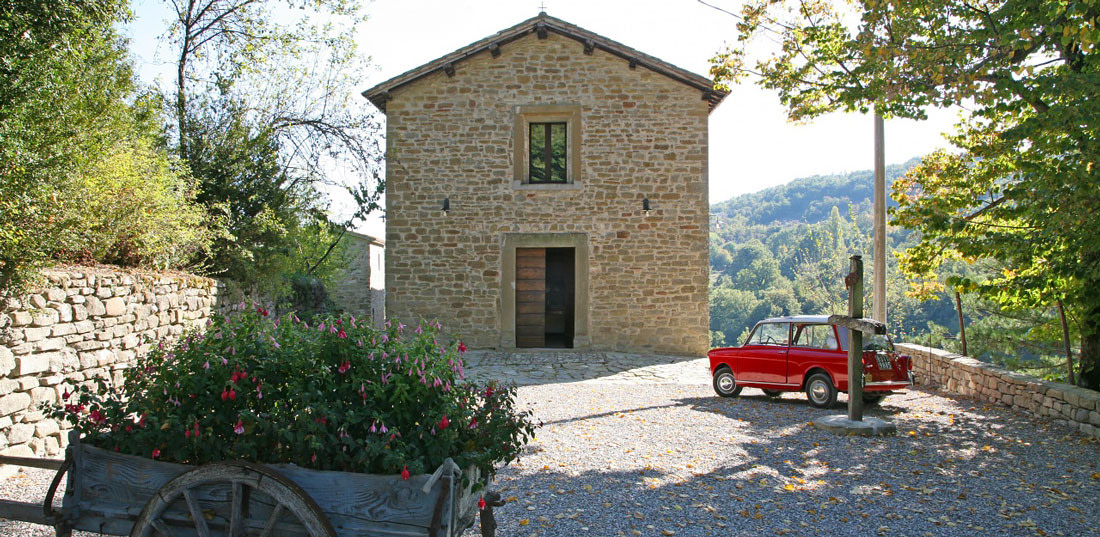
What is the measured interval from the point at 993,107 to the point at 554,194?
7417 millimetres

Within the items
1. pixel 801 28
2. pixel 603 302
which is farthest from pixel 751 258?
pixel 801 28

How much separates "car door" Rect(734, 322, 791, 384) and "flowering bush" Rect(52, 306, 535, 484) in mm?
6104

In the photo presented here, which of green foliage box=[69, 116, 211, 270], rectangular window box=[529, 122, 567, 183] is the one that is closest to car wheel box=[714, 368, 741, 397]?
rectangular window box=[529, 122, 567, 183]

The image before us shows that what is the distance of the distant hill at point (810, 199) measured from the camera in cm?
7394

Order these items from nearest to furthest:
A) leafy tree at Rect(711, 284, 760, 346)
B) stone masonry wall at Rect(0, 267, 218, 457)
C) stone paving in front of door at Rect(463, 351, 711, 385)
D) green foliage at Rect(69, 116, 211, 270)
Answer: stone masonry wall at Rect(0, 267, 218, 457) < green foliage at Rect(69, 116, 211, 270) < stone paving in front of door at Rect(463, 351, 711, 385) < leafy tree at Rect(711, 284, 760, 346)

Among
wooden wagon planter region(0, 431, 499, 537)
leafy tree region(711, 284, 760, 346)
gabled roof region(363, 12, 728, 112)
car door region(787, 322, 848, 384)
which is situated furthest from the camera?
leafy tree region(711, 284, 760, 346)

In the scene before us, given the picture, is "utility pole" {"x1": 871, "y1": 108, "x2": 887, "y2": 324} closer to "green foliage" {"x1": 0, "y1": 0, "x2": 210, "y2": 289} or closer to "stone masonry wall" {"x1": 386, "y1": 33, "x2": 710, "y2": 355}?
"stone masonry wall" {"x1": 386, "y1": 33, "x2": 710, "y2": 355}

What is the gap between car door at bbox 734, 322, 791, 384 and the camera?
835cm

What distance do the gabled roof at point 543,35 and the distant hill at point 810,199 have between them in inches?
2476

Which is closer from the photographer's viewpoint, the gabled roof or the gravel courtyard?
the gravel courtyard

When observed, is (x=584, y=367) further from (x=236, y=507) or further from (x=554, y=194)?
(x=236, y=507)

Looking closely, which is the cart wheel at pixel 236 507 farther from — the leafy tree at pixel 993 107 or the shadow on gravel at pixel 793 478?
the leafy tree at pixel 993 107

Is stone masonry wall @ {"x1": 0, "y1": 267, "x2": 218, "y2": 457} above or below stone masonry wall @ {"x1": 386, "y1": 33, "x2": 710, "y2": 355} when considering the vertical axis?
below

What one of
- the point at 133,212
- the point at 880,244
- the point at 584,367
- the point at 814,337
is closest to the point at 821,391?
the point at 814,337
